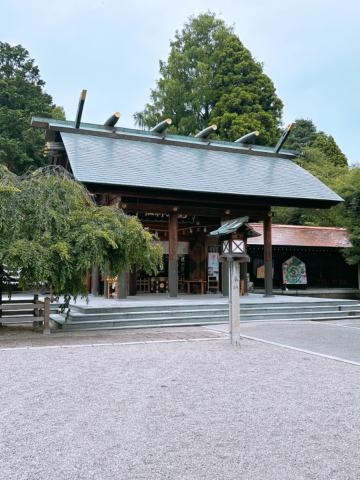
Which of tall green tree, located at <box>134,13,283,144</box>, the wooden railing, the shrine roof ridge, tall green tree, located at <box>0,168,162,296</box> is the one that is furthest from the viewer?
tall green tree, located at <box>134,13,283,144</box>

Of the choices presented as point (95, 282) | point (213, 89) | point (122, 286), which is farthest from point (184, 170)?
point (213, 89)

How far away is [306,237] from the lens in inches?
859

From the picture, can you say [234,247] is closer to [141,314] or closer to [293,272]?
[141,314]

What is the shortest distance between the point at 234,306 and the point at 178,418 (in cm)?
422

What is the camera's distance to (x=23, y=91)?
92.0 ft

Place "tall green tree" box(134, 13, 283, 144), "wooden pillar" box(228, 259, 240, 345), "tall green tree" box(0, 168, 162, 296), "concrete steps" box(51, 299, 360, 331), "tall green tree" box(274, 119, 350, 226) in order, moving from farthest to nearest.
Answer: "tall green tree" box(134, 13, 283, 144) → "tall green tree" box(274, 119, 350, 226) → "concrete steps" box(51, 299, 360, 331) → "tall green tree" box(0, 168, 162, 296) → "wooden pillar" box(228, 259, 240, 345)

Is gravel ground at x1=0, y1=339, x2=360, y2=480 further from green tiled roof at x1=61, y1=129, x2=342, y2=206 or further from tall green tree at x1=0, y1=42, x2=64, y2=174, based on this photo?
tall green tree at x1=0, y1=42, x2=64, y2=174

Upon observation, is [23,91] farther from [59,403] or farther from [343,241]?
[59,403]

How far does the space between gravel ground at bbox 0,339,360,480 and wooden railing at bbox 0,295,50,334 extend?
257 cm

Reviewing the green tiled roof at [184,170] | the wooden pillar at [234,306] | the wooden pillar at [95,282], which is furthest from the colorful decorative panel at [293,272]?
the wooden pillar at [234,306]

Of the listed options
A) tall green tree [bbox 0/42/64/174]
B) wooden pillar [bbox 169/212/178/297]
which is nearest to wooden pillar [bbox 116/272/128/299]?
wooden pillar [bbox 169/212/178/297]

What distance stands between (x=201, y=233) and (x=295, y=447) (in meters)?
14.1

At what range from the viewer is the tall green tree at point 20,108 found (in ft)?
80.1

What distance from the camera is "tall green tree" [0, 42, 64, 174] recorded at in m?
24.4
